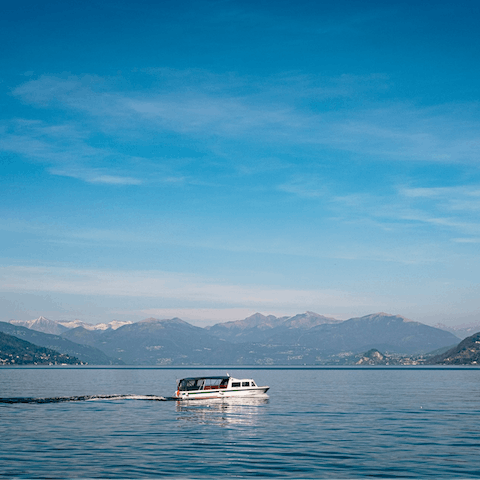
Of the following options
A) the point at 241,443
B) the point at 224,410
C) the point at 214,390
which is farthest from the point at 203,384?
the point at 241,443

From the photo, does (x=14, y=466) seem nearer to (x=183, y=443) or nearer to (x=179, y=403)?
(x=183, y=443)

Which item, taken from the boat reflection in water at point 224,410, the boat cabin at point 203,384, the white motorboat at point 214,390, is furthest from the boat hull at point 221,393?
the boat cabin at point 203,384

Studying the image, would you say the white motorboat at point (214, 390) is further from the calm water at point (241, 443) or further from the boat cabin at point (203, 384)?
the calm water at point (241, 443)

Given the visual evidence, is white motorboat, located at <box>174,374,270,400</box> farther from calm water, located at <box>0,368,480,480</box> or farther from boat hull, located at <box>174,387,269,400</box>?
calm water, located at <box>0,368,480,480</box>

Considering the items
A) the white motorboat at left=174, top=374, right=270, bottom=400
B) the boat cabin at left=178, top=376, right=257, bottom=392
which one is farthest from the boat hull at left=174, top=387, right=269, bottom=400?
the boat cabin at left=178, top=376, right=257, bottom=392

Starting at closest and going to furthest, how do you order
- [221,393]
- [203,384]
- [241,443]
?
1. [241,443]
2. [221,393]
3. [203,384]

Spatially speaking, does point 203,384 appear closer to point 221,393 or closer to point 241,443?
point 221,393

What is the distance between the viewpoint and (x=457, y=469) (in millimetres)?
43844

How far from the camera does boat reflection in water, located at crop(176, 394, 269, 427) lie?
82500 millimetres

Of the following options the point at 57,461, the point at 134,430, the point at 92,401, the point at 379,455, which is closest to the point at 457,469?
the point at 379,455

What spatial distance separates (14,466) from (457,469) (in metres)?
34.1

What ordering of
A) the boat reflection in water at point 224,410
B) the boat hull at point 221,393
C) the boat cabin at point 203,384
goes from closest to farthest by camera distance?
the boat reflection in water at point 224,410 < the boat hull at point 221,393 < the boat cabin at point 203,384

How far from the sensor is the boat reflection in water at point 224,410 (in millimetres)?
82500

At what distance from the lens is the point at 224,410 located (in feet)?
331
